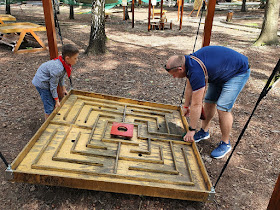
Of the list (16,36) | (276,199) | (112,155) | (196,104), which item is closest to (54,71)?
(112,155)

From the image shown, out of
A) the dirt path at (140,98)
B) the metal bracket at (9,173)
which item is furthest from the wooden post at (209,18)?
the metal bracket at (9,173)

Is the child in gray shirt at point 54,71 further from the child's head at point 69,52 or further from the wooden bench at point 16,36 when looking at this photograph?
the wooden bench at point 16,36

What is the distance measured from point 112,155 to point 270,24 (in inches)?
344

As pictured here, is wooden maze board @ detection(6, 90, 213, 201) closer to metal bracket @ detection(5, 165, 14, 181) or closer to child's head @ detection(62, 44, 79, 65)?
metal bracket @ detection(5, 165, 14, 181)

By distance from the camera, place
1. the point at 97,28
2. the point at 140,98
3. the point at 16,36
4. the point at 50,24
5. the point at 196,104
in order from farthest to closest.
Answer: the point at 16,36 → the point at 97,28 → the point at 140,98 → the point at 50,24 → the point at 196,104

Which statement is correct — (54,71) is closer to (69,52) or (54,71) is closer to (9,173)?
(69,52)

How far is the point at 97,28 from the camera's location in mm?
6941

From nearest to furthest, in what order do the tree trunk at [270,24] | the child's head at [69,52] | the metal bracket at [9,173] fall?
1. the metal bracket at [9,173]
2. the child's head at [69,52]
3. the tree trunk at [270,24]

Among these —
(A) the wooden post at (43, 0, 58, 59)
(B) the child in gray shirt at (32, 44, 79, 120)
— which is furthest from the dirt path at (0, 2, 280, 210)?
(A) the wooden post at (43, 0, 58, 59)

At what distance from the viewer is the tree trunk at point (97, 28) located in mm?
6794

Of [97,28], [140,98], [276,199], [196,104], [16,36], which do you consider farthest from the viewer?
[16,36]

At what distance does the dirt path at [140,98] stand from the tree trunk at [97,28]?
1.04ft

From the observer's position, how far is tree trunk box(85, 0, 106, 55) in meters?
6.79

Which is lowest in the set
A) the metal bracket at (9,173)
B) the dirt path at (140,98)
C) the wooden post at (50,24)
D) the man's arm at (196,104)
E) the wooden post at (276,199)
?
the dirt path at (140,98)
